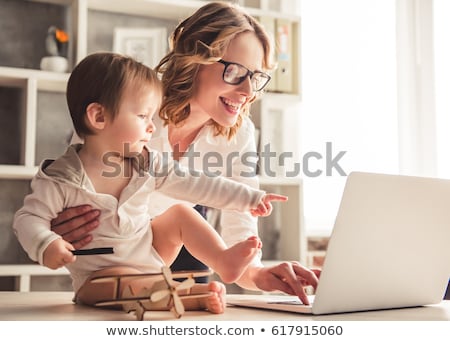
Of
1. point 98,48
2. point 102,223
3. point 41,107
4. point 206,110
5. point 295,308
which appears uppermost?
point 98,48

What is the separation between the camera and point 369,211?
1000mm

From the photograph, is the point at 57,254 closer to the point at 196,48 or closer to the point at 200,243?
the point at 200,243

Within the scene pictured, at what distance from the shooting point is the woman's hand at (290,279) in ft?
3.82

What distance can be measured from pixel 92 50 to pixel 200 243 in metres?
2.19

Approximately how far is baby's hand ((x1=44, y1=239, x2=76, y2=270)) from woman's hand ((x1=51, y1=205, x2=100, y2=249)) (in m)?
0.08

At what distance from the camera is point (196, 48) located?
157 cm

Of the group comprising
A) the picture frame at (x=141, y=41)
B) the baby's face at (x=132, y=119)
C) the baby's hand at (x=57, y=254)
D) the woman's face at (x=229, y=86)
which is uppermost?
the picture frame at (x=141, y=41)

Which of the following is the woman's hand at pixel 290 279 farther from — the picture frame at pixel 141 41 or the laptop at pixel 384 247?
the picture frame at pixel 141 41

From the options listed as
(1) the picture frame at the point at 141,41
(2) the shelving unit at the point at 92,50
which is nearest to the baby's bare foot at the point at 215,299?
(2) the shelving unit at the point at 92,50

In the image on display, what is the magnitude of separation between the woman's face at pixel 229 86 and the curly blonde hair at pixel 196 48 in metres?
0.02

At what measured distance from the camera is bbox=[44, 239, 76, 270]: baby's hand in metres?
1.02

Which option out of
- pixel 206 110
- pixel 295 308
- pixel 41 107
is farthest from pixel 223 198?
pixel 41 107
